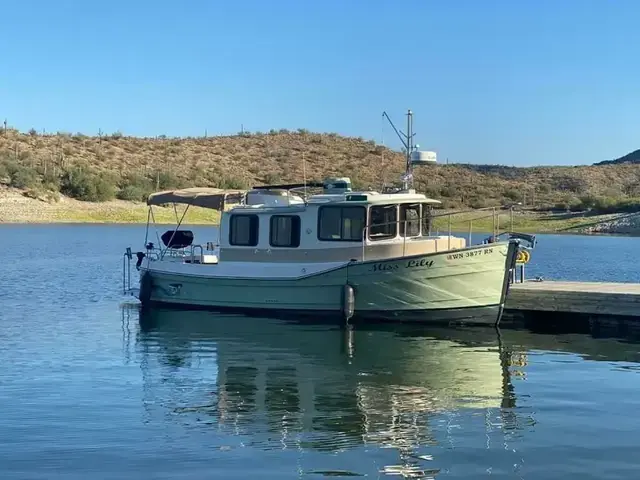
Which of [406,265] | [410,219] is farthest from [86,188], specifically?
[406,265]

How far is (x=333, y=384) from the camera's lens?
48.9 feet

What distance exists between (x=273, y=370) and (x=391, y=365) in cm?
220

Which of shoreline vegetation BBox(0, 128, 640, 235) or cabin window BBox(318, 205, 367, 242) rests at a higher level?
shoreline vegetation BBox(0, 128, 640, 235)

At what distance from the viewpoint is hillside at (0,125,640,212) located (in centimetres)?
7525

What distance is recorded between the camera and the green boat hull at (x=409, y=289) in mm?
20625

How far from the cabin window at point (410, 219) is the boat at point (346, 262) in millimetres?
30

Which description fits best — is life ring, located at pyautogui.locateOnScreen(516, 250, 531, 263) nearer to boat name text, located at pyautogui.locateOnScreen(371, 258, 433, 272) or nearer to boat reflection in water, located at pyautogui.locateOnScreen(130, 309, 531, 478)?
boat reflection in water, located at pyautogui.locateOnScreen(130, 309, 531, 478)

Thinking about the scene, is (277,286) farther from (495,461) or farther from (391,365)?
(495,461)

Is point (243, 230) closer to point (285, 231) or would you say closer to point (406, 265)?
point (285, 231)

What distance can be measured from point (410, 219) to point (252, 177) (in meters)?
71.5

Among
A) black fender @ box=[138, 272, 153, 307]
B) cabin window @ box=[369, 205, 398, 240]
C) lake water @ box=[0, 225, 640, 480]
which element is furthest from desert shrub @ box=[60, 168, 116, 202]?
cabin window @ box=[369, 205, 398, 240]

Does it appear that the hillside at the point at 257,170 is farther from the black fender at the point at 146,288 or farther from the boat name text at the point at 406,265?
the boat name text at the point at 406,265

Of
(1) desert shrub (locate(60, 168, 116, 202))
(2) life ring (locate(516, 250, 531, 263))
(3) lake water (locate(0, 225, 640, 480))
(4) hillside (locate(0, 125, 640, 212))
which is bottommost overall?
(3) lake water (locate(0, 225, 640, 480))

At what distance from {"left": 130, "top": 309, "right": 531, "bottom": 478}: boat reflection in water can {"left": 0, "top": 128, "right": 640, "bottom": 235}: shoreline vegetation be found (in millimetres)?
35619
